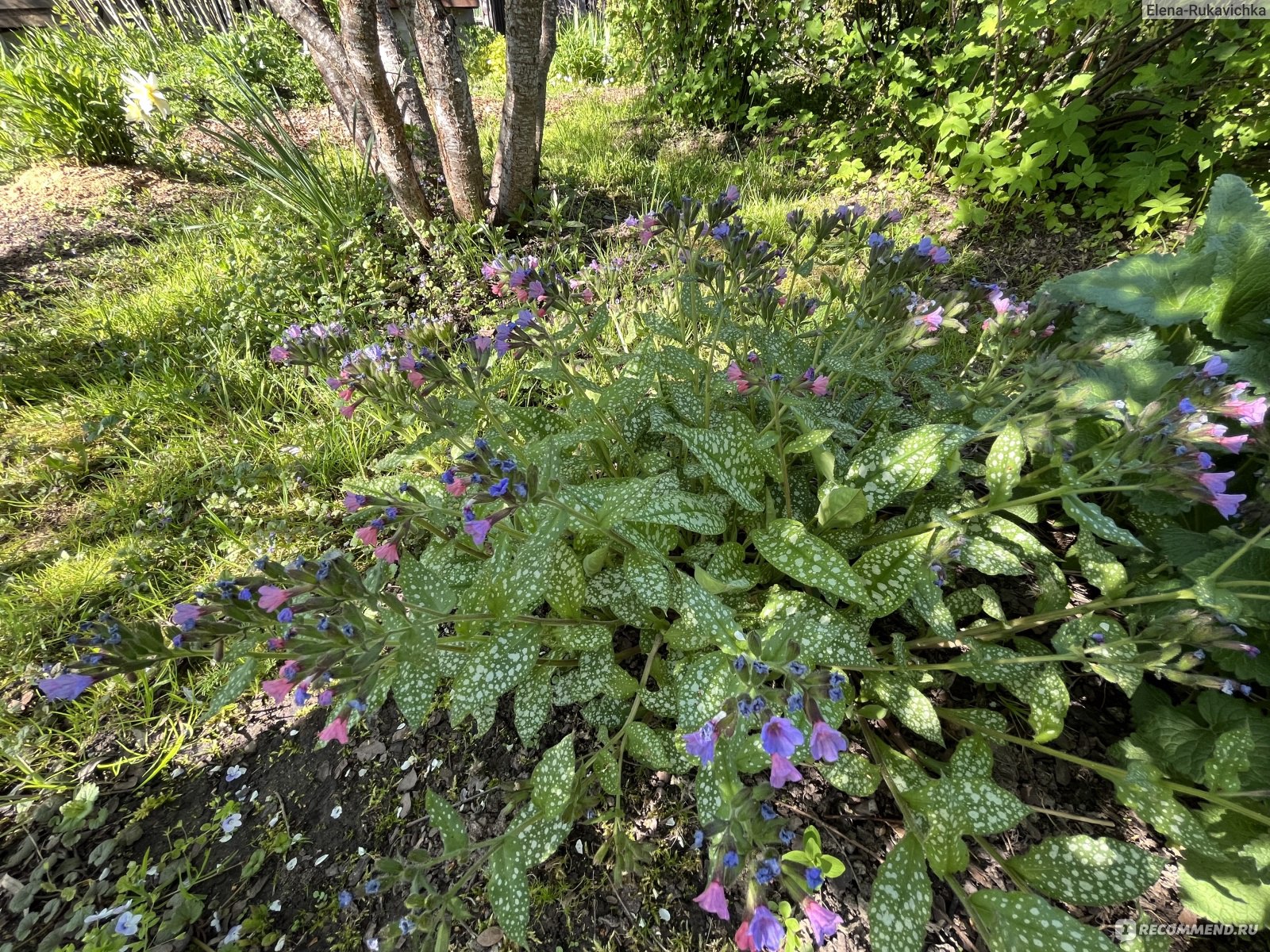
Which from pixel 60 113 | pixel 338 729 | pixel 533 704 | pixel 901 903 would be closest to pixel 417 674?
pixel 338 729

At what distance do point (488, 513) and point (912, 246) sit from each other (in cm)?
146

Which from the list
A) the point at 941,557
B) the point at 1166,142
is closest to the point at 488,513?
the point at 941,557

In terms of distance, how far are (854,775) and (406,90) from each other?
182 inches

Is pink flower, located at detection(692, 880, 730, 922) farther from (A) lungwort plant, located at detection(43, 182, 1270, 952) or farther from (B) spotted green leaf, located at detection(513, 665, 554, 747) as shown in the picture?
(B) spotted green leaf, located at detection(513, 665, 554, 747)

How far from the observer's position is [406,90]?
12.3 feet

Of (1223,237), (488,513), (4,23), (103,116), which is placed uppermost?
(4,23)

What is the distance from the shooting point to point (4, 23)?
23.3 feet

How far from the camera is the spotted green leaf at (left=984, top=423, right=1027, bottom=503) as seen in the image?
1.31 m

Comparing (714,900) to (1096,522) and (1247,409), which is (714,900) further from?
(1247,409)

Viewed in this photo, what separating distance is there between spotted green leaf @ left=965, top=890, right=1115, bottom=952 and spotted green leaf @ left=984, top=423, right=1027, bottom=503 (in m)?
0.84

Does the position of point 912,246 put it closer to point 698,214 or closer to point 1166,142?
point 698,214

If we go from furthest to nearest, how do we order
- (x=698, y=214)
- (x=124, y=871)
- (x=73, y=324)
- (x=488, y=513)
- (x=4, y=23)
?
(x=4, y=23) → (x=73, y=324) → (x=698, y=214) → (x=124, y=871) → (x=488, y=513)

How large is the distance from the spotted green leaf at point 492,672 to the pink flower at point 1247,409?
1.64 metres

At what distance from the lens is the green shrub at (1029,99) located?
3.20 metres
